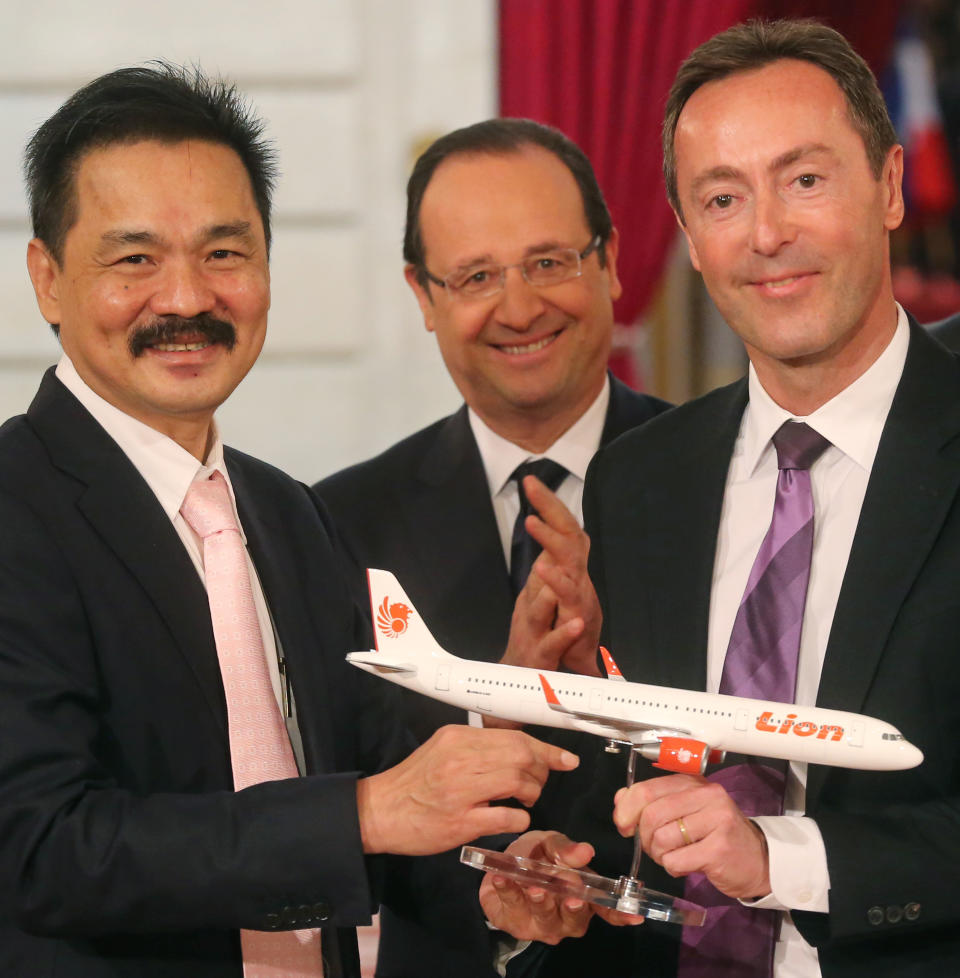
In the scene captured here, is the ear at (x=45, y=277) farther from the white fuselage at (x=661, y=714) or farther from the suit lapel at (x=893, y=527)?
the suit lapel at (x=893, y=527)

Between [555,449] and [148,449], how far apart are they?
112 centimetres

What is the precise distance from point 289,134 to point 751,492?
3835mm

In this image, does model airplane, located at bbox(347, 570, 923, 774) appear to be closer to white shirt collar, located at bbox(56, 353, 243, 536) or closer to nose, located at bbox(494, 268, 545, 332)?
white shirt collar, located at bbox(56, 353, 243, 536)

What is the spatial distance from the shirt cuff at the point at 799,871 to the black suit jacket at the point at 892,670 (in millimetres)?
19

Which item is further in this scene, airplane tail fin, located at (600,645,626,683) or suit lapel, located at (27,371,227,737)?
airplane tail fin, located at (600,645,626,683)

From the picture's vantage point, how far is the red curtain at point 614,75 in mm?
5617

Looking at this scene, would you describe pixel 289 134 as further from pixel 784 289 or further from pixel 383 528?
pixel 784 289

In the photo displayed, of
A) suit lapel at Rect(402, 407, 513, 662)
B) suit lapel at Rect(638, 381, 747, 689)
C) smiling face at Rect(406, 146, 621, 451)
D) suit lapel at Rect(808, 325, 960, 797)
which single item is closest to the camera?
suit lapel at Rect(808, 325, 960, 797)

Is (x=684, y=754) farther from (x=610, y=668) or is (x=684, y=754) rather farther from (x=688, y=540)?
(x=688, y=540)

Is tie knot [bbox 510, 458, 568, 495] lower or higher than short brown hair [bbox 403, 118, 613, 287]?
lower

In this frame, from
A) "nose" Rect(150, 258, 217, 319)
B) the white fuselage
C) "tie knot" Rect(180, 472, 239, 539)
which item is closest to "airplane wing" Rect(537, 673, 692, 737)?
the white fuselage

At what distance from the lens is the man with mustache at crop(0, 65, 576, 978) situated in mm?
1862

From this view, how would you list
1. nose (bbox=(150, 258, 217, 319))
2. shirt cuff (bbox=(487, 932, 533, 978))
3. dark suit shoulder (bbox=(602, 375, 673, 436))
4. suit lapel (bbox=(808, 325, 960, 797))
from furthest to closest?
1. dark suit shoulder (bbox=(602, 375, 673, 436))
2. shirt cuff (bbox=(487, 932, 533, 978))
3. nose (bbox=(150, 258, 217, 319))
4. suit lapel (bbox=(808, 325, 960, 797))

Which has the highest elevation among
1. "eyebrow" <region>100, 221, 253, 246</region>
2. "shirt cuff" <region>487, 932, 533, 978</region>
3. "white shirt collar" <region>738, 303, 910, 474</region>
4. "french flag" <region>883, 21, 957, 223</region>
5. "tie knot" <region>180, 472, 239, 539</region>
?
"french flag" <region>883, 21, 957, 223</region>
